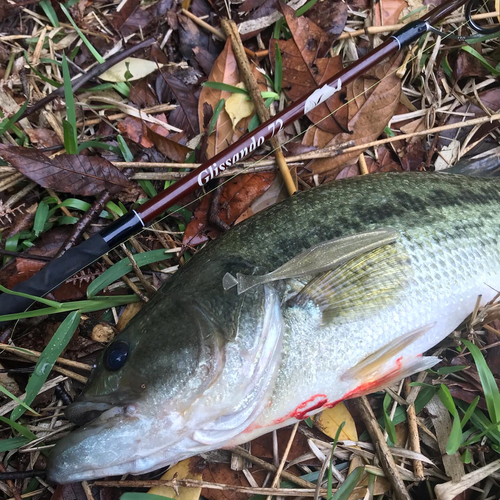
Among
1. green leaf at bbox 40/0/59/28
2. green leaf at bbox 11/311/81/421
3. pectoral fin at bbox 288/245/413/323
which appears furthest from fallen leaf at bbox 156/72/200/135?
pectoral fin at bbox 288/245/413/323

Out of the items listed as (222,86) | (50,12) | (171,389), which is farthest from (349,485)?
(50,12)

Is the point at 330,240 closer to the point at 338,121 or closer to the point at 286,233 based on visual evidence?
the point at 286,233

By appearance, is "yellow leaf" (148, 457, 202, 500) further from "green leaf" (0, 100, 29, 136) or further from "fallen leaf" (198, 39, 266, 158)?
"green leaf" (0, 100, 29, 136)

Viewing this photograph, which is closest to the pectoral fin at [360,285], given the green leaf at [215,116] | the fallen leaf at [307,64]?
the fallen leaf at [307,64]

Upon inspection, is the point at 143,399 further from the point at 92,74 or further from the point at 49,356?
the point at 92,74

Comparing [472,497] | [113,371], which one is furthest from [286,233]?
[472,497]

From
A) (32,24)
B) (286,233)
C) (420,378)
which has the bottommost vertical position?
(420,378)

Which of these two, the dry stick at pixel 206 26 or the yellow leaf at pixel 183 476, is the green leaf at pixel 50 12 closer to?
the dry stick at pixel 206 26
